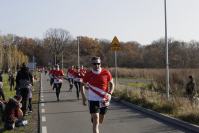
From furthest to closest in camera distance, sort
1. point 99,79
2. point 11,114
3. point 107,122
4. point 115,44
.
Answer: point 115,44
point 107,122
point 11,114
point 99,79

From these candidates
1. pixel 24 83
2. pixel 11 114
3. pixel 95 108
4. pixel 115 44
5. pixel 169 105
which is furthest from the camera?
pixel 115 44

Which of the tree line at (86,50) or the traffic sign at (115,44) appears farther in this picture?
the tree line at (86,50)

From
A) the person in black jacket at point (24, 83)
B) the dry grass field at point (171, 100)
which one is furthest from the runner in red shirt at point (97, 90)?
the person in black jacket at point (24, 83)

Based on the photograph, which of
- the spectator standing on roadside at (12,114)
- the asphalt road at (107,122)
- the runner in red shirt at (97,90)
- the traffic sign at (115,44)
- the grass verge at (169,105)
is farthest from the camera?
the traffic sign at (115,44)

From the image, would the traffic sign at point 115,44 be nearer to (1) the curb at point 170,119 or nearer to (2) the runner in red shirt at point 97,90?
(1) the curb at point 170,119

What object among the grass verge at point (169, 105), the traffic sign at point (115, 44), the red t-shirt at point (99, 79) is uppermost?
the traffic sign at point (115, 44)

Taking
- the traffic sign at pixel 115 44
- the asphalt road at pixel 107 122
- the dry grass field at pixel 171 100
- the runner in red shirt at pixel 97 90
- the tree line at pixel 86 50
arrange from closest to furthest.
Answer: the runner in red shirt at pixel 97 90 → the asphalt road at pixel 107 122 → the dry grass field at pixel 171 100 → the traffic sign at pixel 115 44 → the tree line at pixel 86 50

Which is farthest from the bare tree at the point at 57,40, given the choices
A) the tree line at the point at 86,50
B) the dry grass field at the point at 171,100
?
the dry grass field at the point at 171,100

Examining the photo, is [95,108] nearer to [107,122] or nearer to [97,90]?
[97,90]

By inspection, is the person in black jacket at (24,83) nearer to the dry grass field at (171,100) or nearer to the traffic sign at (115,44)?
the dry grass field at (171,100)

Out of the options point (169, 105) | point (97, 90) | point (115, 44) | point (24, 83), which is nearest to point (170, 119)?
point (169, 105)

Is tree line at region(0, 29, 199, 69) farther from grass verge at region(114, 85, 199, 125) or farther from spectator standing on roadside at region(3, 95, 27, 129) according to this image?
spectator standing on roadside at region(3, 95, 27, 129)

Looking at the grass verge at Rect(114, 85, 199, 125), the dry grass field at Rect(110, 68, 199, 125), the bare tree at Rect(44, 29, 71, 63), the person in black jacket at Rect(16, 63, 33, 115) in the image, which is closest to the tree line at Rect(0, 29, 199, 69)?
the bare tree at Rect(44, 29, 71, 63)

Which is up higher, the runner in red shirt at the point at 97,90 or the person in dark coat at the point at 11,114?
the runner in red shirt at the point at 97,90
